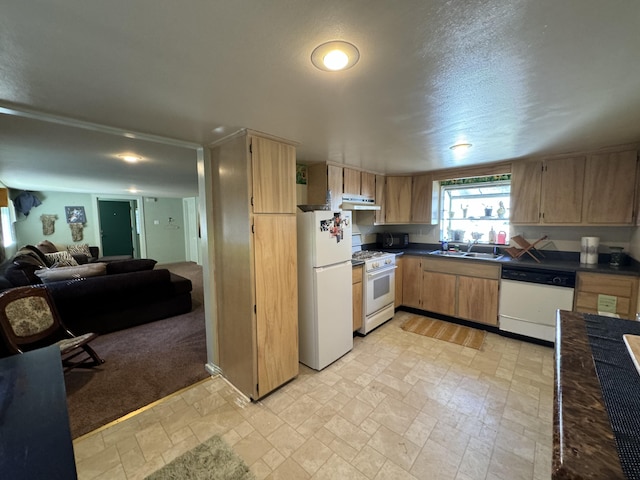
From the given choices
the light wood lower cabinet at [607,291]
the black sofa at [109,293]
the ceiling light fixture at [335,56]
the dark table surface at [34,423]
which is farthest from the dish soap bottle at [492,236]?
the black sofa at [109,293]

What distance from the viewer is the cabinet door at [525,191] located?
3.07 m

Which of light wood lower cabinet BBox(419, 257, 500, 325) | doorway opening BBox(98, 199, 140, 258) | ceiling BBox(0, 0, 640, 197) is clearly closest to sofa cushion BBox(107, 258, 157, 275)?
ceiling BBox(0, 0, 640, 197)

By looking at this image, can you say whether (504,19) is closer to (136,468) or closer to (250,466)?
(250,466)

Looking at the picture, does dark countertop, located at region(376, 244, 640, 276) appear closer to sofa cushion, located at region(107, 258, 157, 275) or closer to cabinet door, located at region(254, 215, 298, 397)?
cabinet door, located at region(254, 215, 298, 397)

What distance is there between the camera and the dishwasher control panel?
2.71m

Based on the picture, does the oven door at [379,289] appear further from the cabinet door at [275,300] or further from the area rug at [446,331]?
the cabinet door at [275,300]

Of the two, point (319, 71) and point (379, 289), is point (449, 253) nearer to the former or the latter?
point (379, 289)

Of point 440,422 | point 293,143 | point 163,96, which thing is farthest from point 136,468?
point 293,143

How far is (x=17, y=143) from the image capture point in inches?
93.3

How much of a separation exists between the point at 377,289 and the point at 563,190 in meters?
2.39

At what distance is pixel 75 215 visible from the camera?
6758 millimetres

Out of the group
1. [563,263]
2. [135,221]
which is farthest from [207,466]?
[135,221]

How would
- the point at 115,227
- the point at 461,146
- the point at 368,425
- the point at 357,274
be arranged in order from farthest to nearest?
1. the point at 115,227
2. the point at 357,274
3. the point at 461,146
4. the point at 368,425

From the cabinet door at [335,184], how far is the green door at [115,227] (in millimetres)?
7355
